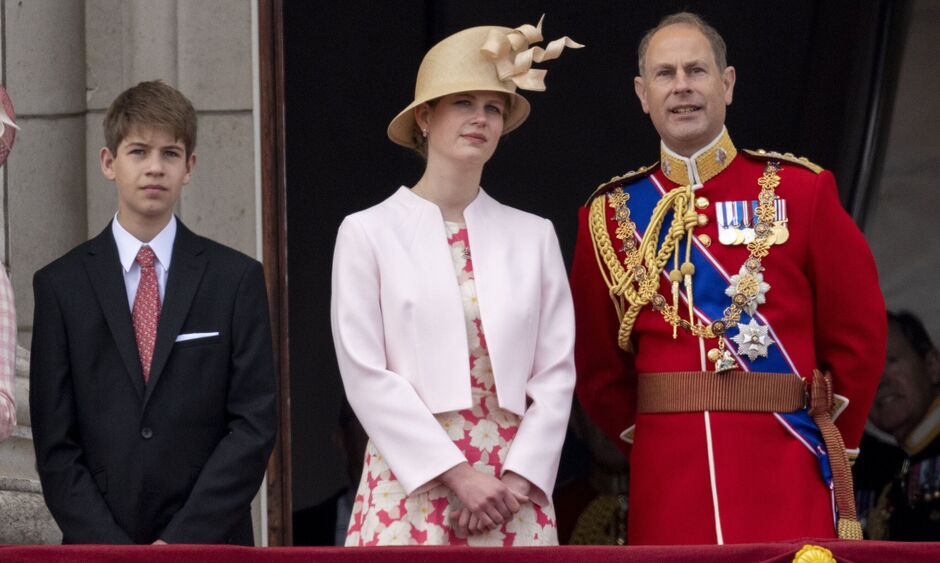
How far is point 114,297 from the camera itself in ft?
12.1

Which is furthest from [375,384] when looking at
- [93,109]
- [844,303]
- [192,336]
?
[93,109]

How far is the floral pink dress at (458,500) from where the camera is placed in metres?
3.58

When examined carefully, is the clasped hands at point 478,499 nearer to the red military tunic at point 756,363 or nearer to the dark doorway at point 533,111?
the red military tunic at point 756,363

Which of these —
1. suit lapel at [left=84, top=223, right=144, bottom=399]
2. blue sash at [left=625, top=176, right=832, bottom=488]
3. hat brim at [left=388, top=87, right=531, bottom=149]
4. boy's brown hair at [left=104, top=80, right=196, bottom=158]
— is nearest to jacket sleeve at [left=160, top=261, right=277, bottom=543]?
suit lapel at [left=84, top=223, right=144, bottom=399]

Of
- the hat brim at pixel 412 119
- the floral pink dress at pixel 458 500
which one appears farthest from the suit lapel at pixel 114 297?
the hat brim at pixel 412 119

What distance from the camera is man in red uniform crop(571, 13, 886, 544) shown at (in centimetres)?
377

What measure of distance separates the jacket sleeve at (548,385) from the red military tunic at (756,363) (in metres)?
0.23

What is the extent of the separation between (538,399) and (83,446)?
0.98m

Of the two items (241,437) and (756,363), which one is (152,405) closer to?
(241,437)

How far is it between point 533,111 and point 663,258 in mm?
1542

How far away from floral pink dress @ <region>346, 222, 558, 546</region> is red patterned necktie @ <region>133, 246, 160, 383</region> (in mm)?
528

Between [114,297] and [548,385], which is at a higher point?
[114,297]

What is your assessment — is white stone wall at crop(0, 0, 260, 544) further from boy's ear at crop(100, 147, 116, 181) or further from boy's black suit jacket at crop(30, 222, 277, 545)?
boy's black suit jacket at crop(30, 222, 277, 545)

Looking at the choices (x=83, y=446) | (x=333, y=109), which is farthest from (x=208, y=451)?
(x=333, y=109)
